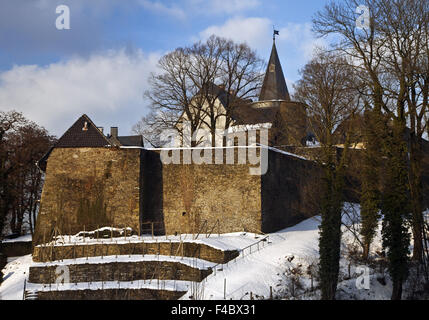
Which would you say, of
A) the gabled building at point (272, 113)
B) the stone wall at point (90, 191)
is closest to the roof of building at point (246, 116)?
the gabled building at point (272, 113)

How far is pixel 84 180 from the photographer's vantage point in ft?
74.1

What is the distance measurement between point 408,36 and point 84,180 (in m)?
15.7

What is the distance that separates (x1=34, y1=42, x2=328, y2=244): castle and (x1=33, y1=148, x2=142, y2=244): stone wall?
48 mm

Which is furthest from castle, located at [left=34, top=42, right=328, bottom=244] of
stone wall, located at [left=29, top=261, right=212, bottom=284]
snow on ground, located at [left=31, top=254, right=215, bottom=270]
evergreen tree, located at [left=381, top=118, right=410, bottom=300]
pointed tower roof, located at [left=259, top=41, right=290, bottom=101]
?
pointed tower roof, located at [left=259, top=41, right=290, bottom=101]

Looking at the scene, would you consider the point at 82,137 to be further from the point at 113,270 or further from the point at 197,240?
the point at 197,240

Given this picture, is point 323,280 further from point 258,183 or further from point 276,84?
point 276,84

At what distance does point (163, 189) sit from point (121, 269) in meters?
5.55

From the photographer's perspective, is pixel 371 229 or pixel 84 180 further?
pixel 84 180

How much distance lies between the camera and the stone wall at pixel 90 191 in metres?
22.2

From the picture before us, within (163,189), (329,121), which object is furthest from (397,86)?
(163,189)

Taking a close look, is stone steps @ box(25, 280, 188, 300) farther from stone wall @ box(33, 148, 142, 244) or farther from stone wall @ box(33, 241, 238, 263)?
stone wall @ box(33, 148, 142, 244)

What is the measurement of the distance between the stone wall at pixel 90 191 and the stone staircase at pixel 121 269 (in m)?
2.38
